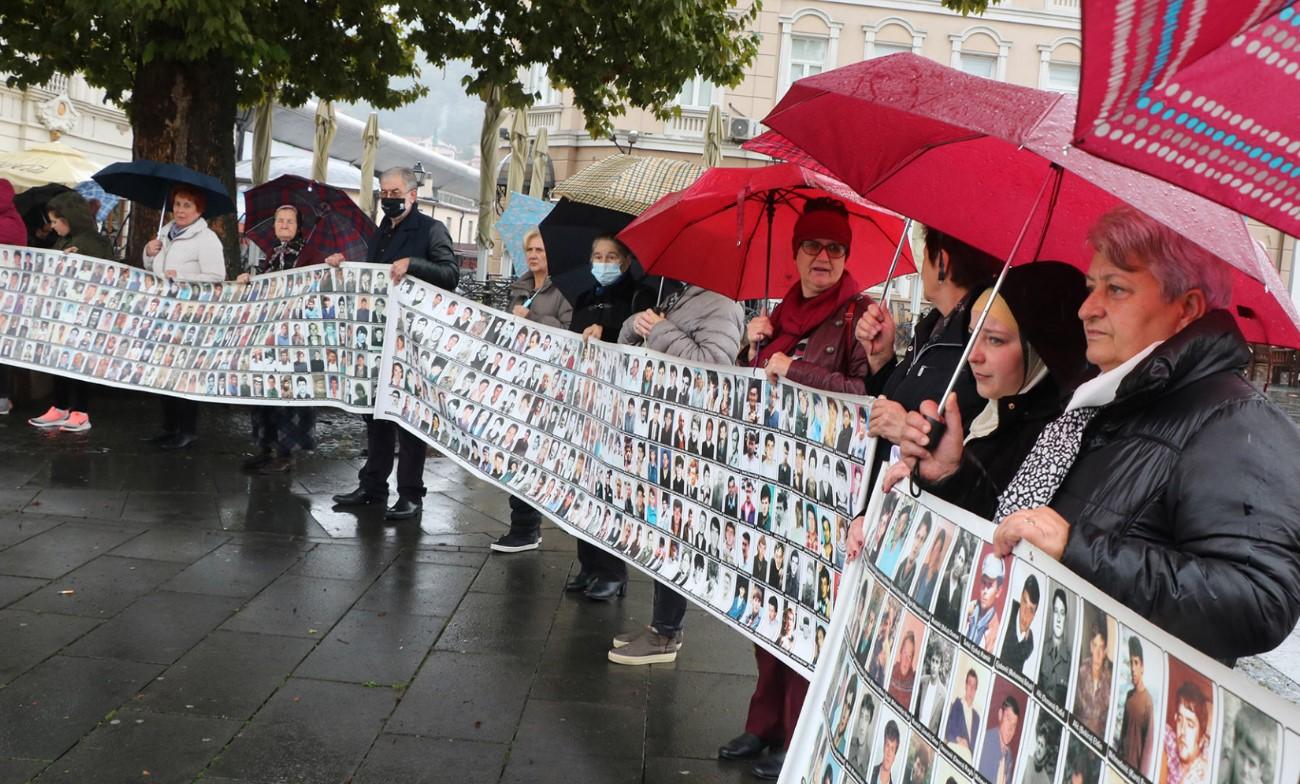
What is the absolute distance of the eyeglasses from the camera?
4.68 m

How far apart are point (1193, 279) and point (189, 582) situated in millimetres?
5510

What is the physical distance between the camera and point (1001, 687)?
2.31m

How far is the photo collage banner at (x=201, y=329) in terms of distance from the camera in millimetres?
8547

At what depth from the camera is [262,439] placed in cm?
1011

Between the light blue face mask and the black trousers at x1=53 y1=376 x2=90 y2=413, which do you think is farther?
the black trousers at x1=53 y1=376 x2=90 y2=413

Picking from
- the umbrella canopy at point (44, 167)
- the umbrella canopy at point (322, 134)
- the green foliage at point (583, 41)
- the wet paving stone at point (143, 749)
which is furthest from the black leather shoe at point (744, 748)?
the umbrella canopy at point (44, 167)

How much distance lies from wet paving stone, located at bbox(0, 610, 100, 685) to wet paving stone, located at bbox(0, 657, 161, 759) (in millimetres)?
80

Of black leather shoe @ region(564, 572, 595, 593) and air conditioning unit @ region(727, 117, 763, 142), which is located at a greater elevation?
air conditioning unit @ region(727, 117, 763, 142)

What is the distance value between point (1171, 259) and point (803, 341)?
7.42ft

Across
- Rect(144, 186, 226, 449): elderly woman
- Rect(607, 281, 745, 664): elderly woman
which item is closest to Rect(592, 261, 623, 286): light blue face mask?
Rect(607, 281, 745, 664): elderly woman

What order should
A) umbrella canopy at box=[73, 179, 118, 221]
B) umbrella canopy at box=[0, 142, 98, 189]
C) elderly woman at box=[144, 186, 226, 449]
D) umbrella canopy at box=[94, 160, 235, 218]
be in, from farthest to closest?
umbrella canopy at box=[0, 142, 98, 189] → umbrella canopy at box=[73, 179, 118, 221] → umbrella canopy at box=[94, 160, 235, 218] → elderly woman at box=[144, 186, 226, 449]

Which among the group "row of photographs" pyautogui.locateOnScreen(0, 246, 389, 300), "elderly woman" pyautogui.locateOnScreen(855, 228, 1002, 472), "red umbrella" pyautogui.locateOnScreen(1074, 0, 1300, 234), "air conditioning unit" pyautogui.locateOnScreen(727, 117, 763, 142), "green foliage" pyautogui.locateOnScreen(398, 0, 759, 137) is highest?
"air conditioning unit" pyautogui.locateOnScreen(727, 117, 763, 142)

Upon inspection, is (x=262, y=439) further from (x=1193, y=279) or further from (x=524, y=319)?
(x=1193, y=279)

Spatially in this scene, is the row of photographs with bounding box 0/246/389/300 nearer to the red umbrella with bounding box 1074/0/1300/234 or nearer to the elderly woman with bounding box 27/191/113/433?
the elderly woman with bounding box 27/191/113/433
